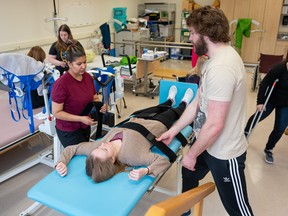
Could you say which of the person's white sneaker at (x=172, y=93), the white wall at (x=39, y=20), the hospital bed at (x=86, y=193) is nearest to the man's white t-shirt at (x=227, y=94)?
the hospital bed at (x=86, y=193)

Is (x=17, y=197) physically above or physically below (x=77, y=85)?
below

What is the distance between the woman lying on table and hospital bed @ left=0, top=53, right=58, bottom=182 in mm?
807

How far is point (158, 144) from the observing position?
1620 mm

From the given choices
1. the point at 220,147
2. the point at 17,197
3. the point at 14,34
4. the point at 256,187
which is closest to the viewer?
the point at 220,147

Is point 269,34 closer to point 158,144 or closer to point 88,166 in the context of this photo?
point 158,144

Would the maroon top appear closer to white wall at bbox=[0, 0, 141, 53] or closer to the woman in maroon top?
the woman in maroon top

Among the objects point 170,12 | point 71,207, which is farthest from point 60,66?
point 170,12

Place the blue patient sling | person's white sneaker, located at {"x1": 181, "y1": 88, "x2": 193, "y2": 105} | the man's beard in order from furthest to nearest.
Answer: person's white sneaker, located at {"x1": 181, "y1": 88, "x2": 193, "y2": 105}, the blue patient sling, the man's beard

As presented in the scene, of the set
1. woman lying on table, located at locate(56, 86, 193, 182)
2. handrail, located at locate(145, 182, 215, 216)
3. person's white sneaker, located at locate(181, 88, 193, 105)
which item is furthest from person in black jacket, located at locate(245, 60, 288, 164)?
handrail, located at locate(145, 182, 215, 216)

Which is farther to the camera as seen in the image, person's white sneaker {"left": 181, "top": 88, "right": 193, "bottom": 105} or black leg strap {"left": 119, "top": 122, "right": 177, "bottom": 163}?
person's white sneaker {"left": 181, "top": 88, "right": 193, "bottom": 105}

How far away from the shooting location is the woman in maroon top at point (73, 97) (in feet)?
5.62

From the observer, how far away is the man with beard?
1180 mm

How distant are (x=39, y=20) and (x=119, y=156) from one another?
3721 mm

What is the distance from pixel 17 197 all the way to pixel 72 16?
3.88 metres
